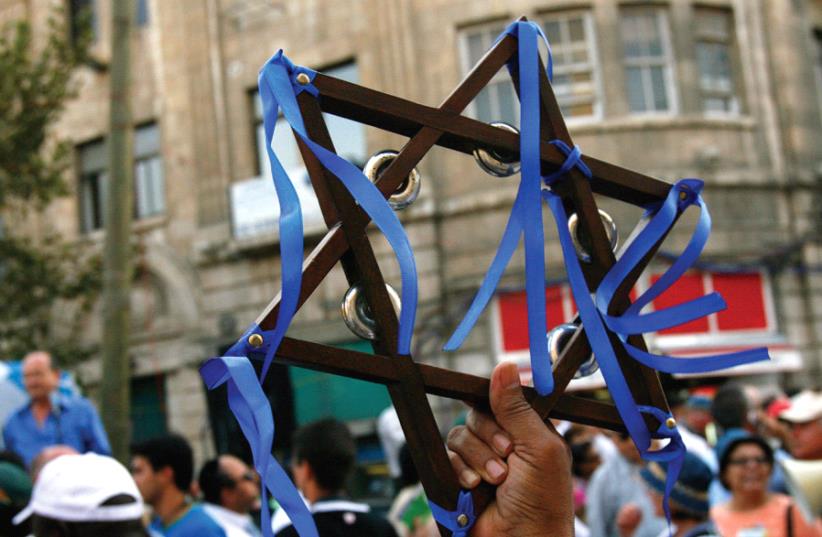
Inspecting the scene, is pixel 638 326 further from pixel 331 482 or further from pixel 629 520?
pixel 629 520

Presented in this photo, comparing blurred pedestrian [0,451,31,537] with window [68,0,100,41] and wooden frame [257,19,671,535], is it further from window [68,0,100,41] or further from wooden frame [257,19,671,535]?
window [68,0,100,41]

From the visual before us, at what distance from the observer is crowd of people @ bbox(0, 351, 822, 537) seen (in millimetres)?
1670

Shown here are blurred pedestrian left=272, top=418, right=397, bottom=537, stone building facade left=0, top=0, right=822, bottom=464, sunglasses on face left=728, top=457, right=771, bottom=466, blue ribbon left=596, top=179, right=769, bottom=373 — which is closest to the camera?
blue ribbon left=596, top=179, right=769, bottom=373

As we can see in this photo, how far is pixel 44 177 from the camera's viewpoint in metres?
14.9

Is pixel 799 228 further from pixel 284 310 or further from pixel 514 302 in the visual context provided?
pixel 284 310

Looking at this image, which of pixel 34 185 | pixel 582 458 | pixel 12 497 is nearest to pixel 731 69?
pixel 34 185

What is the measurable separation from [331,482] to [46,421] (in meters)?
2.82

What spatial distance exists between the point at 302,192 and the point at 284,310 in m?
14.7

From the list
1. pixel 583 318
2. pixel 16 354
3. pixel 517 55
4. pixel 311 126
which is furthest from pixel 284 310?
pixel 16 354

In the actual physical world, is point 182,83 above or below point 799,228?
above

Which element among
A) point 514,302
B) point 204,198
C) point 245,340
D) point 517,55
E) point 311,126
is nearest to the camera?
point 245,340

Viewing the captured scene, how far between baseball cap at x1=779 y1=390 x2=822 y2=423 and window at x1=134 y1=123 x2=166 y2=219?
1534 cm

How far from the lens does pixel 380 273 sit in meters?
1.68

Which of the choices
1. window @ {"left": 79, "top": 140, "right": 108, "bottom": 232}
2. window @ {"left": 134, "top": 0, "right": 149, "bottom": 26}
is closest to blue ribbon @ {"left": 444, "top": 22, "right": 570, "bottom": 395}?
window @ {"left": 134, "top": 0, "right": 149, "bottom": 26}
